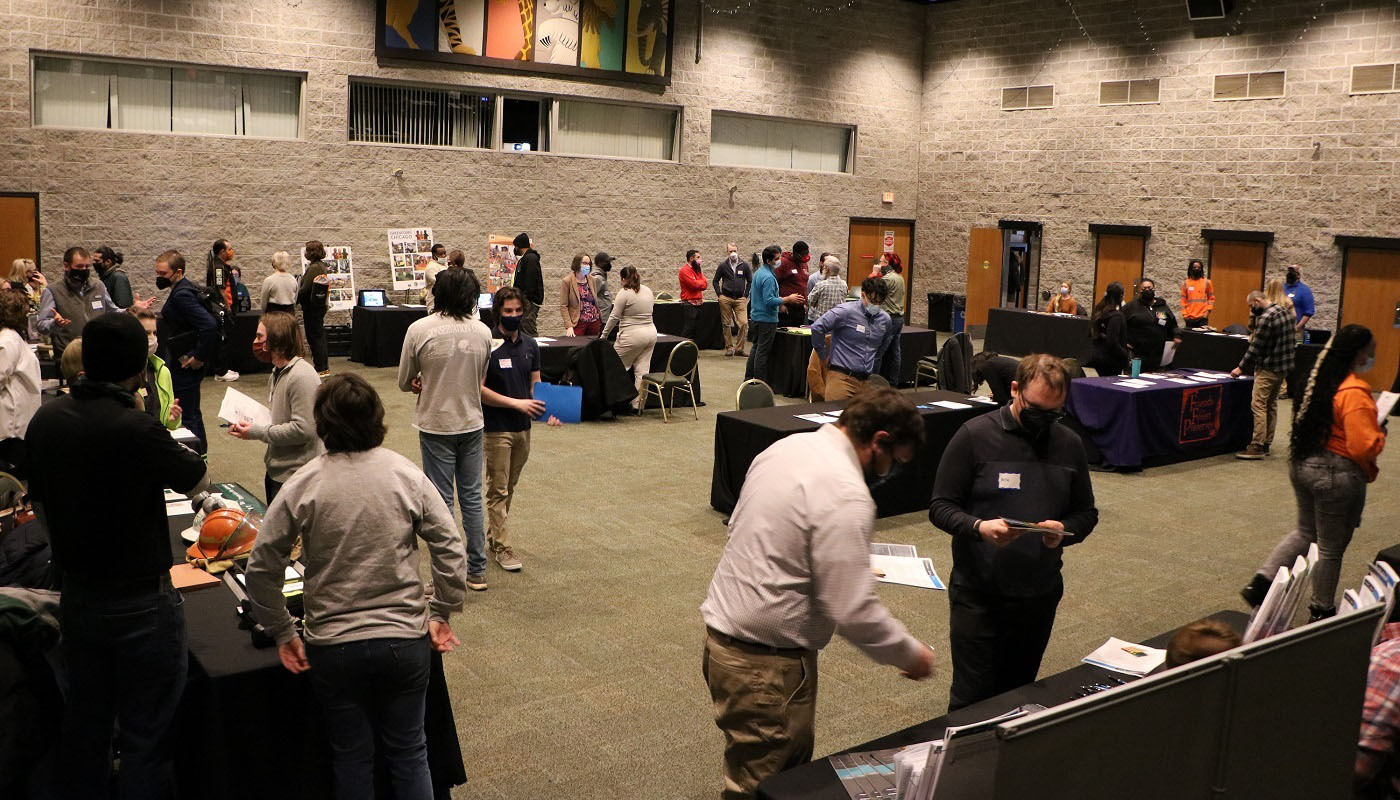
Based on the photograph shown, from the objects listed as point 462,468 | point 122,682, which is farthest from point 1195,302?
point 122,682

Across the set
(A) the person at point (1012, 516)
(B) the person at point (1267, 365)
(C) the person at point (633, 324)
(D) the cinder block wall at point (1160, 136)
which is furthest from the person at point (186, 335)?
(D) the cinder block wall at point (1160, 136)

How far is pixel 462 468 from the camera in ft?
17.9

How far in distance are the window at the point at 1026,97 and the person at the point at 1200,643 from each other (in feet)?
53.7

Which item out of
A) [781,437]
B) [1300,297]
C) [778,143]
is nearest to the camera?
[781,437]

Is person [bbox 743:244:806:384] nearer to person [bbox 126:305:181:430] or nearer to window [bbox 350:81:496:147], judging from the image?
window [bbox 350:81:496:147]

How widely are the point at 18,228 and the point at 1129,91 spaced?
47.2 feet

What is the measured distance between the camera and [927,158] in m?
19.9

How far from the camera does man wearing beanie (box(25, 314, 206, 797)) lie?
9.17ft

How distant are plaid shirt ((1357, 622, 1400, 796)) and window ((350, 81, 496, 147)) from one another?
13.6 m

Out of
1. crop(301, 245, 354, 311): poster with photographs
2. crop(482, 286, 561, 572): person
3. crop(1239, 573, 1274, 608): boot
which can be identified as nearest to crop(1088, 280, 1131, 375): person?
crop(1239, 573, 1274, 608): boot

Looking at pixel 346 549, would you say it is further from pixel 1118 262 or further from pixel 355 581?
pixel 1118 262

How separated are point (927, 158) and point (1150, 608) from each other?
49.2 feet

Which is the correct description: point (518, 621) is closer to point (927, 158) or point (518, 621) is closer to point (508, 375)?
point (508, 375)

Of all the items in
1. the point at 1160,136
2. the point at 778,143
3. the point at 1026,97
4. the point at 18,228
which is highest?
the point at 1026,97
